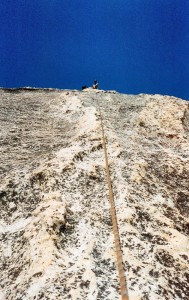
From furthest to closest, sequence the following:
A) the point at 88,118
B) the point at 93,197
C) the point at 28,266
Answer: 1. the point at 88,118
2. the point at 93,197
3. the point at 28,266

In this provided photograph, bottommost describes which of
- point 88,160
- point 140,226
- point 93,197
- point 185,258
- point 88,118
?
point 185,258

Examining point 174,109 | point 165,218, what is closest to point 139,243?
point 165,218

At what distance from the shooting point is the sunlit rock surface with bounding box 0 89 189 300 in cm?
462

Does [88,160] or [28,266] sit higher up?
[88,160]

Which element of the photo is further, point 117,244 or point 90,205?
point 90,205

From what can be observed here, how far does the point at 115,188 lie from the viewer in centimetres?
671

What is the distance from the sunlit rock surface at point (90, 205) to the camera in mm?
4617

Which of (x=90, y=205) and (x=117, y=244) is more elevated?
(x=90, y=205)

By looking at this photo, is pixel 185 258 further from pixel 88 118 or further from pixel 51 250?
pixel 88 118

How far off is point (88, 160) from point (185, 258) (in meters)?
3.30

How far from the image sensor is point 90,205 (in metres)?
6.27

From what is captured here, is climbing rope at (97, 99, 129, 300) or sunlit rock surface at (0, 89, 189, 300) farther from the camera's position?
sunlit rock surface at (0, 89, 189, 300)

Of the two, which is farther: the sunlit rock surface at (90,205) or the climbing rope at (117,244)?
the sunlit rock surface at (90,205)

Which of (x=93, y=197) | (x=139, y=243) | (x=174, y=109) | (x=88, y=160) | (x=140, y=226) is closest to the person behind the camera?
(x=139, y=243)
